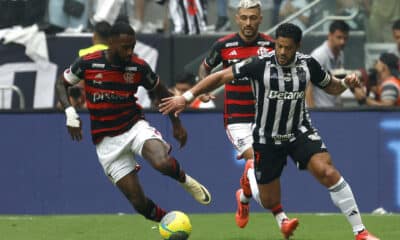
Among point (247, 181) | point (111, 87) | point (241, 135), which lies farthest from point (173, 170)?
point (241, 135)

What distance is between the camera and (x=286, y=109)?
11578 millimetres

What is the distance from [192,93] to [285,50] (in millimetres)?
921

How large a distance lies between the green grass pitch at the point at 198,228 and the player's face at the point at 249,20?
83.2 inches

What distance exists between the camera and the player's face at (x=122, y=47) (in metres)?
11.9

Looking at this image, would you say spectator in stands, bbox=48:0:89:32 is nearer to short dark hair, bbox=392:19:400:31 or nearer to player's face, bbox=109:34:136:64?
short dark hair, bbox=392:19:400:31

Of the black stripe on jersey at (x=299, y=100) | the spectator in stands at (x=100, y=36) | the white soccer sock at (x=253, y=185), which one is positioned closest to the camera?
the black stripe on jersey at (x=299, y=100)

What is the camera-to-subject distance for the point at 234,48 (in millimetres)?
13367

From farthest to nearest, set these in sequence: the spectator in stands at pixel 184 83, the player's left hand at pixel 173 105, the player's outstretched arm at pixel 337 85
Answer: the spectator in stands at pixel 184 83 < the player's outstretched arm at pixel 337 85 < the player's left hand at pixel 173 105

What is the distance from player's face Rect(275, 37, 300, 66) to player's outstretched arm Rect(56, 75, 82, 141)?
6.93 ft

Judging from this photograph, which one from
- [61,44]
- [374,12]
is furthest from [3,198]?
[374,12]

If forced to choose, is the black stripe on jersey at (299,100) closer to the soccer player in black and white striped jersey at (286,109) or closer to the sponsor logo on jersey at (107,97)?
the soccer player in black and white striped jersey at (286,109)

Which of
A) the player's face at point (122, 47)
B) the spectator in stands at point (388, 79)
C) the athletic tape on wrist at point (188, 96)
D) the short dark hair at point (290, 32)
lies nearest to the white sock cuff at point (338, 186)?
the short dark hair at point (290, 32)

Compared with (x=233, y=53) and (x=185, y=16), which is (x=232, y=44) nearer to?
(x=233, y=53)

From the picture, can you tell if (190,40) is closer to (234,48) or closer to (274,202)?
(234,48)
